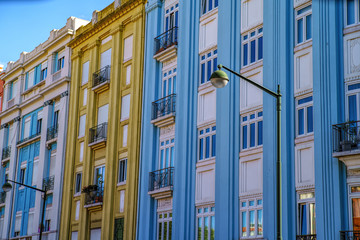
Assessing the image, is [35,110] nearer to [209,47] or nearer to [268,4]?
[209,47]

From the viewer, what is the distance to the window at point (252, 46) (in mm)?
28250

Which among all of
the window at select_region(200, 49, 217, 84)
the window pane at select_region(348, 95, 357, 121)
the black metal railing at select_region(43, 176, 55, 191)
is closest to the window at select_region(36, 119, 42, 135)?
the black metal railing at select_region(43, 176, 55, 191)

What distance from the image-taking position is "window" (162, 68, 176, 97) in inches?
1323

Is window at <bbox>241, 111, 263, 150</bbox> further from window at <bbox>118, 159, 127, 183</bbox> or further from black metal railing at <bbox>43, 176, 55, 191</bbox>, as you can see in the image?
black metal railing at <bbox>43, 176, 55, 191</bbox>

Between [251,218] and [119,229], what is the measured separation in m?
10.7

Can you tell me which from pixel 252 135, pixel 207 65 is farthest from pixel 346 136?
pixel 207 65

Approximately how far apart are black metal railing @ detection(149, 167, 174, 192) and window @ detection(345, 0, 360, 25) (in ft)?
38.9

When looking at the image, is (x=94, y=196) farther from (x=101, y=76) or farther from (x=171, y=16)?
(x=171, y=16)

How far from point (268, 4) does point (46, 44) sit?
24.6 m

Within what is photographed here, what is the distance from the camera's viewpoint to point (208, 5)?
32375 mm

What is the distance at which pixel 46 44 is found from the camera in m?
48.2

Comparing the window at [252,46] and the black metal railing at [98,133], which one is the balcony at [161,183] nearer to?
the black metal railing at [98,133]

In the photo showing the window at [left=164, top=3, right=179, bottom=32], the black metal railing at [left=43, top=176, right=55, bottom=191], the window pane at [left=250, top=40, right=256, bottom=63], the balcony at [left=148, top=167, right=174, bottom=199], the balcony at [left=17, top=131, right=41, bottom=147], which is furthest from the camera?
the balcony at [left=17, top=131, right=41, bottom=147]

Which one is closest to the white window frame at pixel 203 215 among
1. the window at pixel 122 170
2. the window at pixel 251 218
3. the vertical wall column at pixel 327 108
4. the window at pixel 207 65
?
the window at pixel 251 218
